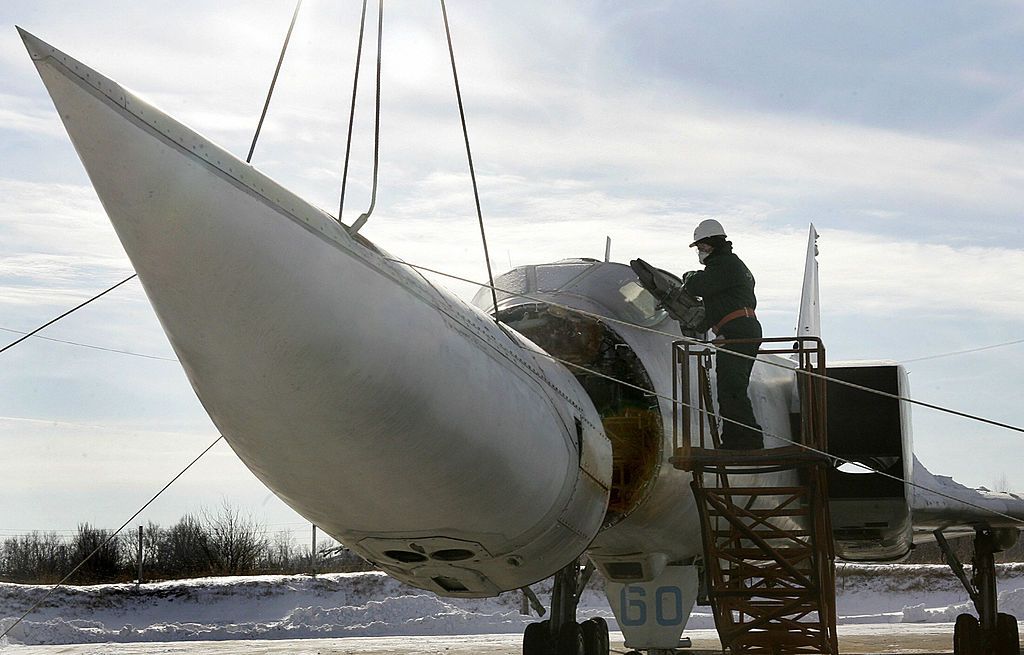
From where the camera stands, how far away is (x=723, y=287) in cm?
822

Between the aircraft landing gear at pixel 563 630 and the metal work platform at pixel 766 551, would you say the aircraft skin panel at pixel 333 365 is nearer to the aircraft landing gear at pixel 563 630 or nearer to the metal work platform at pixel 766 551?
the metal work platform at pixel 766 551

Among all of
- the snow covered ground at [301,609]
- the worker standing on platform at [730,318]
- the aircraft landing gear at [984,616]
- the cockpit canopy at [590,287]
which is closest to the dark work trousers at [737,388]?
the worker standing on platform at [730,318]

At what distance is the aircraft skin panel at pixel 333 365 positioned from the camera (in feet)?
14.6

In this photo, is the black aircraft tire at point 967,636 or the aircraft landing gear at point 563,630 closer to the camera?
the aircraft landing gear at point 563,630

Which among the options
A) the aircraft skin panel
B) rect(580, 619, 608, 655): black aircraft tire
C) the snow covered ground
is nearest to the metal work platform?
the aircraft skin panel

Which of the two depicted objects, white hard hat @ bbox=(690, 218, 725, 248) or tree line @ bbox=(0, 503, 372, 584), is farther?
tree line @ bbox=(0, 503, 372, 584)

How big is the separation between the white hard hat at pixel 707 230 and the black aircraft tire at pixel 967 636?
6.94 m

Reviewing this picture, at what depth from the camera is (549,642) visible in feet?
36.6

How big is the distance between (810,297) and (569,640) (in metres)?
6.81

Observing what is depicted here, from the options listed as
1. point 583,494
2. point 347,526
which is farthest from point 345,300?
point 583,494

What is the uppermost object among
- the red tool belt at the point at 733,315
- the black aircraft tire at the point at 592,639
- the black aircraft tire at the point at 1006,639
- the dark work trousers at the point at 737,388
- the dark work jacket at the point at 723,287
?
the dark work jacket at the point at 723,287

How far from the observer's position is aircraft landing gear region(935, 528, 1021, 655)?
42.8 ft

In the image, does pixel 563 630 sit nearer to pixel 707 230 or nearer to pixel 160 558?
pixel 707 230

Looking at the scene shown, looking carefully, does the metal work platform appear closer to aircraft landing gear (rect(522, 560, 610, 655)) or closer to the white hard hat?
the white hard hat
